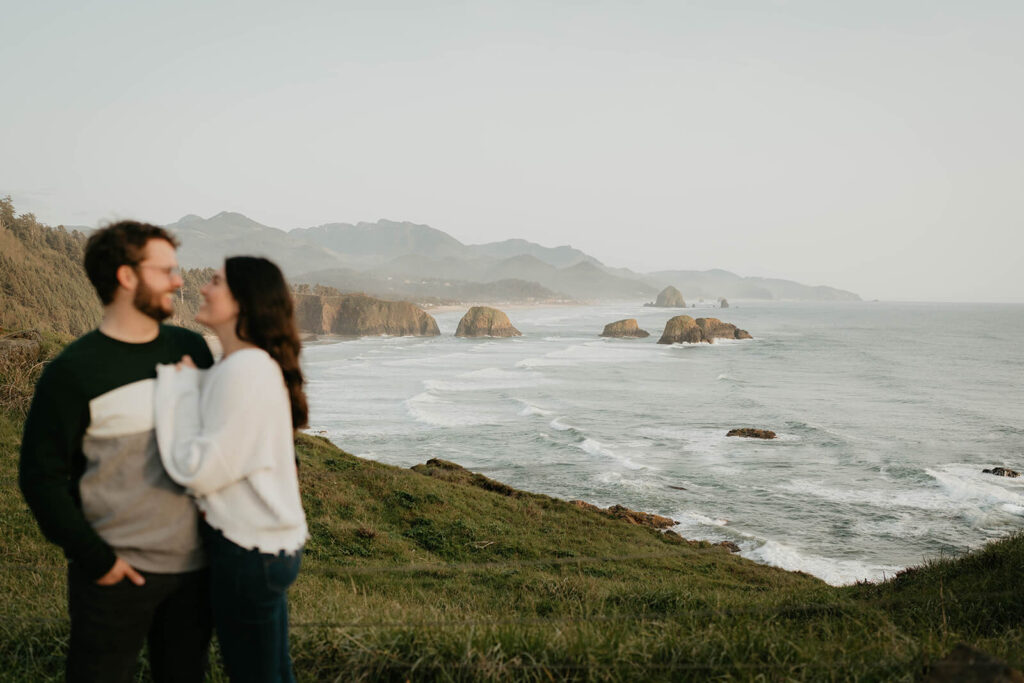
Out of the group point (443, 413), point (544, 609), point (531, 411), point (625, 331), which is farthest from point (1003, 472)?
point (625, 331)

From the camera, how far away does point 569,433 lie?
3019cm

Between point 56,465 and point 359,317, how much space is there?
97632 millimetres

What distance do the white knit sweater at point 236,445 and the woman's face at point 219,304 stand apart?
18 cm

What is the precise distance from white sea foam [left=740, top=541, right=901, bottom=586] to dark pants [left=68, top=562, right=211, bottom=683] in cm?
1539

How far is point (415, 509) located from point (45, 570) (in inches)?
364

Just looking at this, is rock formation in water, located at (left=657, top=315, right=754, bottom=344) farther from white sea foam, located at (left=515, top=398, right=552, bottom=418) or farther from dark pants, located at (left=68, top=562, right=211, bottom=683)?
dark pants, located at (left=68, top=562, right=211, bottom=683)

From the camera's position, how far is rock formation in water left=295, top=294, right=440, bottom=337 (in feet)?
317

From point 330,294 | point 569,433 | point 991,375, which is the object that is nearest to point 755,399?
point 569,433

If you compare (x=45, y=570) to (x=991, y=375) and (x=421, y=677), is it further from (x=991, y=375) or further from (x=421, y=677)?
(x=991, y=375)

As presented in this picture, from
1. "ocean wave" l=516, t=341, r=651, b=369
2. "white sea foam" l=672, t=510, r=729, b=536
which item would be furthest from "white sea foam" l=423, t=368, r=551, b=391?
"white sea foam" l=672, t=510, r=729, b=536

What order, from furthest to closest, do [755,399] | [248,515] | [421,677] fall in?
[755,399] < [421,677] < [248,515]

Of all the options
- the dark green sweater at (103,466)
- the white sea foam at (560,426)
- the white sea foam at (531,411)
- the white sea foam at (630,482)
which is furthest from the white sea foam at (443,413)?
the dark green sweater at (103,466)

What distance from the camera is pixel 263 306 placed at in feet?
8.03

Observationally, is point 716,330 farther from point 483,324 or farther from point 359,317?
point 359,317
